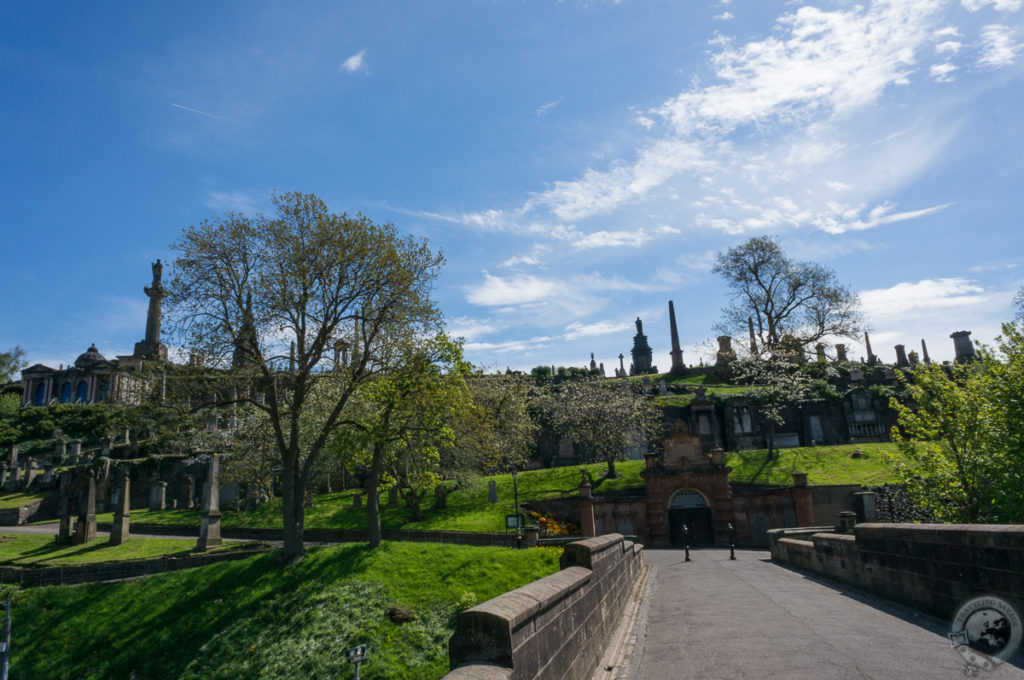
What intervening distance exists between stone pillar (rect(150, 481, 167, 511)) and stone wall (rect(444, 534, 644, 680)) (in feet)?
147

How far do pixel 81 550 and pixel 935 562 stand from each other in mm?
34162

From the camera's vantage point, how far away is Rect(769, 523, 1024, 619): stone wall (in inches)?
328

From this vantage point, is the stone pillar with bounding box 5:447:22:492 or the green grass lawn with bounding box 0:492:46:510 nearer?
the green grass lawn with bounding box 0:492:46:510

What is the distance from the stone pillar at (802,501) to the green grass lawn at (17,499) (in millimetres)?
52048

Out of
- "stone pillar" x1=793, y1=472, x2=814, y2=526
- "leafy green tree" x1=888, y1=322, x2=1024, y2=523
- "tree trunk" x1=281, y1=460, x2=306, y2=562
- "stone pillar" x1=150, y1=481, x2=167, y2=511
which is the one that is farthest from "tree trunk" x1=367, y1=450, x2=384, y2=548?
"stone pillar" x1=150, y1=481, x2=167, y2=511

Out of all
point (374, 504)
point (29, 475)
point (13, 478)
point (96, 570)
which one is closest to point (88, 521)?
point (96, 570)

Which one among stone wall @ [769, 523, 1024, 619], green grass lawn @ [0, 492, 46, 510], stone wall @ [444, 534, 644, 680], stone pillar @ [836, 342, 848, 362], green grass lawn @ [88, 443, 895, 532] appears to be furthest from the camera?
stone pillar @ [836, 342, 848, 362]

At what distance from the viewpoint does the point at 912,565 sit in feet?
35.9

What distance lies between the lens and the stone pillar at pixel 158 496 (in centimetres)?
4516

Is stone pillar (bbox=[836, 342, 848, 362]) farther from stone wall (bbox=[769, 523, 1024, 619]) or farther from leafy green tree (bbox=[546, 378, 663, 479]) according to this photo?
stone wall (bbox=[769, 523, 1024, 619])

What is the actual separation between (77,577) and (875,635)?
2744 centimetres

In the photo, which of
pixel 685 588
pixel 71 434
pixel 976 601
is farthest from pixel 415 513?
pixel 71 434

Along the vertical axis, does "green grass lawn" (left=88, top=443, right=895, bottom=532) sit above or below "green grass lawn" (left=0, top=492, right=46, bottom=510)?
below

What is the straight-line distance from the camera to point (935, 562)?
33.1ft
